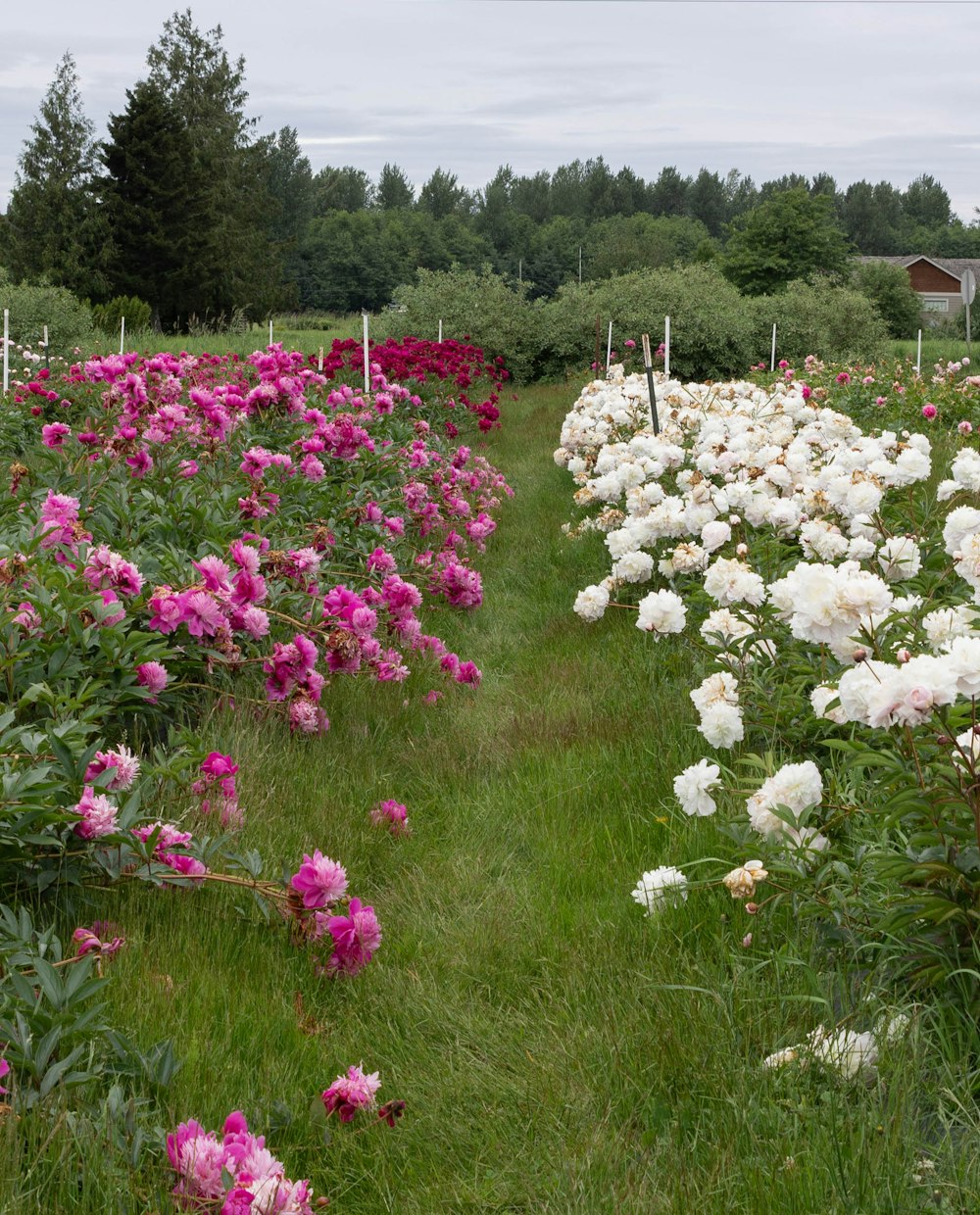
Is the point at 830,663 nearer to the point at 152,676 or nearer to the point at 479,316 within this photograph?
the point at 152,676

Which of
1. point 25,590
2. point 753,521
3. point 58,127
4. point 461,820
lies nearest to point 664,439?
point 753,521

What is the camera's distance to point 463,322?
22344mm

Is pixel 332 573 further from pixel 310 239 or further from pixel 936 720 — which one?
pixel 310 239

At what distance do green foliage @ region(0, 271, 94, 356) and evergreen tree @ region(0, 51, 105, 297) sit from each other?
10983mm

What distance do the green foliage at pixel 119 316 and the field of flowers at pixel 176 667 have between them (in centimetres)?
2134

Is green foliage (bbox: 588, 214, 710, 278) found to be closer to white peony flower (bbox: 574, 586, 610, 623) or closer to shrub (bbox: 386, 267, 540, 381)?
shrub (bbox: 386, 267, 540, 381)

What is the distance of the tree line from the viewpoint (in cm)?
3644

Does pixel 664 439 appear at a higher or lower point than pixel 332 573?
higher

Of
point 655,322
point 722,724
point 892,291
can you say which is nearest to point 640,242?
point 892,291

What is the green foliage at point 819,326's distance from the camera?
26422 millimetres

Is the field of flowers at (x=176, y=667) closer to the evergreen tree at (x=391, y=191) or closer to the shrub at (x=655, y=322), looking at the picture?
the shrub at (x=655, y=322)

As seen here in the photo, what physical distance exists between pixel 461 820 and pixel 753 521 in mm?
1912

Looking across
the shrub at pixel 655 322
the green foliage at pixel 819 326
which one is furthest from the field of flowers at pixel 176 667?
the green foliage at pixel 819 326

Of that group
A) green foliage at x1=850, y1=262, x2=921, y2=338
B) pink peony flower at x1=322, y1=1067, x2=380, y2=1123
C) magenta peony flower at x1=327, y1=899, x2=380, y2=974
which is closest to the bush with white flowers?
magenta peony flower at x1=327, y1=899, x2=380, y2=974
